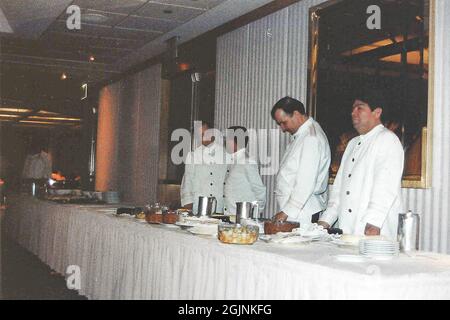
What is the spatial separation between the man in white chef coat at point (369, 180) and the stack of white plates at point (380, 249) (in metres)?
0.62

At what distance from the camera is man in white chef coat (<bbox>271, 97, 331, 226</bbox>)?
3.02 m

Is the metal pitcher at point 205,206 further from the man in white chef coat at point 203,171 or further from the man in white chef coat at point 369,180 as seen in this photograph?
the man in white chef coat at point 203,171

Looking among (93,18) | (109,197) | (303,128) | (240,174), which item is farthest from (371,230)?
(93,18)

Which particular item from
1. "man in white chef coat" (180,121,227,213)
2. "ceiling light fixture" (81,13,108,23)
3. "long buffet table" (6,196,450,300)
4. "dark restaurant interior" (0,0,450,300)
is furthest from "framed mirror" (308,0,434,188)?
"ceiling light fixture" (81,13,108,23)

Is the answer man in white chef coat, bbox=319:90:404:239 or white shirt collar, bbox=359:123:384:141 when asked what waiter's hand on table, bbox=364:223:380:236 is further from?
white shirt collar, bbox=359:123:384:141

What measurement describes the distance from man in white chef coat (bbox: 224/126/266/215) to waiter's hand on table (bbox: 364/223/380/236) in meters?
1.87

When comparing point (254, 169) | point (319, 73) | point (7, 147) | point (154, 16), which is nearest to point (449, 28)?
point (319, 73)

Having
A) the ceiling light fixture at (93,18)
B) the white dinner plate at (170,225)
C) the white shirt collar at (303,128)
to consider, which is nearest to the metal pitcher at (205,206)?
the white dinner plate at (170,225)

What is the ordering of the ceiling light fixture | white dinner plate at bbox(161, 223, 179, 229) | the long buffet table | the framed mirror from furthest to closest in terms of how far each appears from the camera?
the ceiling light fixture < the framed mirror < white dinner plate at bbox(161, 223, 179, 229) < the long buffet table

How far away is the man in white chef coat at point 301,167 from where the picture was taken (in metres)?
3.02

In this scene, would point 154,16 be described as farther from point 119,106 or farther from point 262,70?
point 119,106

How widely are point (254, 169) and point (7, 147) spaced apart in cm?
1721

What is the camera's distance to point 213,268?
220 centimetres
